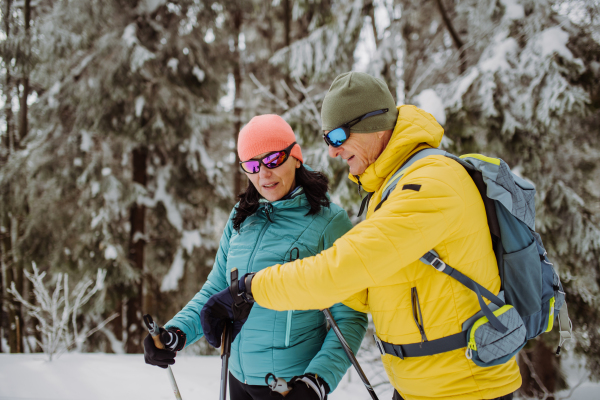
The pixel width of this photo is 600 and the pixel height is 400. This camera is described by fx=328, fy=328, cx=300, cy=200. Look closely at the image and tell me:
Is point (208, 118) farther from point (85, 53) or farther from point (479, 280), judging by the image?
point (479, 280)

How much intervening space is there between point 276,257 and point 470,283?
0.79 metres

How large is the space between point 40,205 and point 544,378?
32.6 ft

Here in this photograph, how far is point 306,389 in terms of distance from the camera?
4.13 ft

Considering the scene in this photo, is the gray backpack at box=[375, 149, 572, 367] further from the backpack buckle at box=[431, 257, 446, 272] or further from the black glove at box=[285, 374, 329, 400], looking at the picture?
the black glove at box=[285, 374, 329, 400]

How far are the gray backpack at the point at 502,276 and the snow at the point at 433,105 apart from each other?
8.23 ft

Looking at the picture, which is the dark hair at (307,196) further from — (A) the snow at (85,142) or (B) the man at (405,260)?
(A) the snow at (85,142)

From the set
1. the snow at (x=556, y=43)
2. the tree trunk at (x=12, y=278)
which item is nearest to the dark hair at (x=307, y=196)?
the snow at (x=556, y=43)

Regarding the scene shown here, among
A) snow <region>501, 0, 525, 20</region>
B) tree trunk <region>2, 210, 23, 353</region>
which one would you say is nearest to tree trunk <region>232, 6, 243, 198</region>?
tree trunk <region>2, 210, 23, 353</region>

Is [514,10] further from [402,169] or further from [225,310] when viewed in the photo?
[225,310]

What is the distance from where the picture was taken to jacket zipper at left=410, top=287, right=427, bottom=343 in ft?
3.67

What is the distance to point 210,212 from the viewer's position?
737 cm

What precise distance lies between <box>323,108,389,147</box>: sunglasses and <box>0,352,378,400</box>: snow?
2.82 metres

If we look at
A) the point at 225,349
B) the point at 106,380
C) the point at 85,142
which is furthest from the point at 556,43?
the point at 85,142

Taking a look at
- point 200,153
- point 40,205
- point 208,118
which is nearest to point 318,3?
point 208,118
